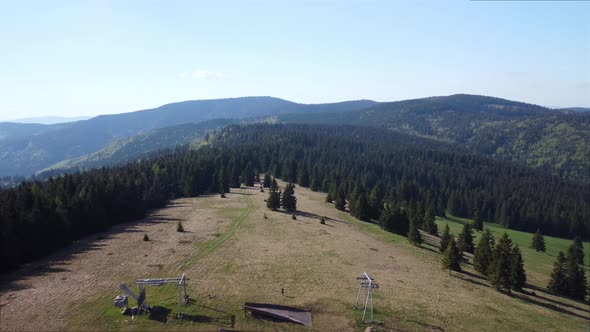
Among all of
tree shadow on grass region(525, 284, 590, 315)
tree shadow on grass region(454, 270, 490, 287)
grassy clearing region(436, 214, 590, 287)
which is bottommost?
grassy clearing region(436, 214, 590, 287)

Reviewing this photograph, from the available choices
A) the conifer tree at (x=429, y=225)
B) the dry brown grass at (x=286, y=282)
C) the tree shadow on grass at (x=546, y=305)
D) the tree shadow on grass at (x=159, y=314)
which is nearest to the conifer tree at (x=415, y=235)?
the dry brown grass at (x=286, y=282)

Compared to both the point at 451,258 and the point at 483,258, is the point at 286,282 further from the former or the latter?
the point at 483,258

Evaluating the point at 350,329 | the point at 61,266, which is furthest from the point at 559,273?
the point at 61,266

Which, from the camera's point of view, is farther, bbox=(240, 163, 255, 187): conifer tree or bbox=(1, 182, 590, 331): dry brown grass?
bbox=(240, 163, 255, 187): conifer tree

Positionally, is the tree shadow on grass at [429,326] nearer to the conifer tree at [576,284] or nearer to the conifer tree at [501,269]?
the conifer tree at [501,269]

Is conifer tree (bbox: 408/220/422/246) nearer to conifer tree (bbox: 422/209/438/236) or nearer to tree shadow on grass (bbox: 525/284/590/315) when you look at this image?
tree shadow on grass (bbox: 525/284/590/315)

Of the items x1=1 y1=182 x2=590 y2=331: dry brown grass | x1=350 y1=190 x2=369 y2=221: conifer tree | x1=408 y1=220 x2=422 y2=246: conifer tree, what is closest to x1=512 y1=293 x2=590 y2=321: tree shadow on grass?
x1=1 y1=182 x2=590 y2=331: dry brown grass

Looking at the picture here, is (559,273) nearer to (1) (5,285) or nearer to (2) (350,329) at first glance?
(2) (350,329)

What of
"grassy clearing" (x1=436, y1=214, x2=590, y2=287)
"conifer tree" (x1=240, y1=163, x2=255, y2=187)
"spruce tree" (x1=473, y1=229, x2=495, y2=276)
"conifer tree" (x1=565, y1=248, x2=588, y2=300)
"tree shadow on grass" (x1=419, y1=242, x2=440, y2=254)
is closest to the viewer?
"conifer tree" (x1=565, y1=248, x2=588, y2=300)
